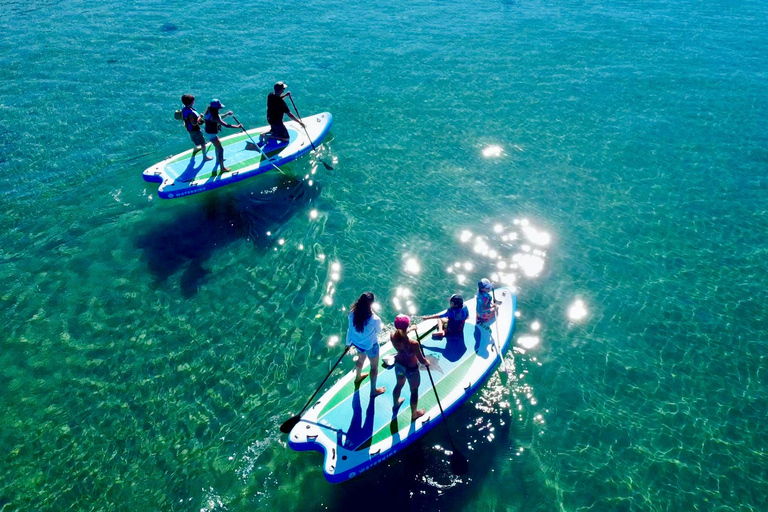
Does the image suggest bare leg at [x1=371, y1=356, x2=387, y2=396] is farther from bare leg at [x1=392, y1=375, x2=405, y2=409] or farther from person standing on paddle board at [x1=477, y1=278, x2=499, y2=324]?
person standing on paddle board at [x1=477, y1=278, x2=499, y2=324]

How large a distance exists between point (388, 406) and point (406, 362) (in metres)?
1.38

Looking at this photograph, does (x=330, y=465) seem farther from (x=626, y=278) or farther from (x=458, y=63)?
(x=458, y=63)

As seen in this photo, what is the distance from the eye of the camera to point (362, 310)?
8.98 metres

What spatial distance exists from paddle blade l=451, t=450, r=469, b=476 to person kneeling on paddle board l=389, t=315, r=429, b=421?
3.69ft

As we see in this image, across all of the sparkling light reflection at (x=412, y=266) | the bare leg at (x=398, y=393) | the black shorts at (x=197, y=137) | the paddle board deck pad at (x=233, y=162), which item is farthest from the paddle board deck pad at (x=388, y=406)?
the black shorts at (x=197, y=137)

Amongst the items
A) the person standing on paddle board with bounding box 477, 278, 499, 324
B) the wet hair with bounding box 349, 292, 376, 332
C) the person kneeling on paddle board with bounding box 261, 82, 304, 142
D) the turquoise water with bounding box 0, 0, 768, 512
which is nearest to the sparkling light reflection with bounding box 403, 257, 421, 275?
the turquoise water with bounding box 0, 0, 768, 512

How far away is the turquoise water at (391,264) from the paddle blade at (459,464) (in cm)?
19

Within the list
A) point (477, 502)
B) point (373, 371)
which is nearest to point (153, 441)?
point (373, 371)

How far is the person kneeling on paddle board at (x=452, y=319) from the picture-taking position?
35.7 ft

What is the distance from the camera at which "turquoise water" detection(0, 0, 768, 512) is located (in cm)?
1008

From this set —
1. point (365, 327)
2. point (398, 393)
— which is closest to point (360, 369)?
point (398, 393)

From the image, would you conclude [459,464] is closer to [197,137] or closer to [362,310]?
[362,310]

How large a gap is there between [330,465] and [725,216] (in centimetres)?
1578

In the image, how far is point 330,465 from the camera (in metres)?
9.14
